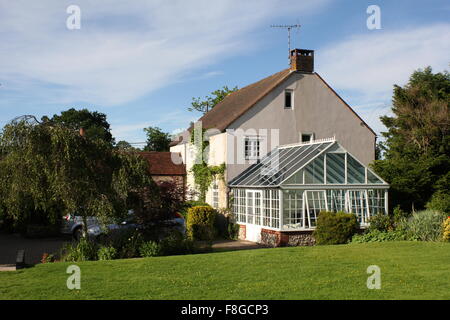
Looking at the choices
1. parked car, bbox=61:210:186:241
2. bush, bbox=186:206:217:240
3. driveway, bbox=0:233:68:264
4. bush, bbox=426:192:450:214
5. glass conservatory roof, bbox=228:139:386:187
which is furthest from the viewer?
bush, bbox=426:192:450:214

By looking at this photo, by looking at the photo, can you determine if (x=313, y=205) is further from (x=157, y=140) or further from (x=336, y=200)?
(x=157, y=140)

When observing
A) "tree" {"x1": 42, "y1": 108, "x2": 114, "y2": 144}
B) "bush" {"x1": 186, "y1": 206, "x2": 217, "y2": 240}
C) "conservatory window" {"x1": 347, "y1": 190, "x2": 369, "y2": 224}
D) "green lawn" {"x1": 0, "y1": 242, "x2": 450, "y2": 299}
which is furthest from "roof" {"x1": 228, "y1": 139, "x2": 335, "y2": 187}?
"tree" {"x1": 42, "y1": 108, "x2": 114, "y2": 144}

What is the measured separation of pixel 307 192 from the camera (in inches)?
745

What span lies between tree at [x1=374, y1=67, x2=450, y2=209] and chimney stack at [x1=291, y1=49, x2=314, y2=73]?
605 centimetres

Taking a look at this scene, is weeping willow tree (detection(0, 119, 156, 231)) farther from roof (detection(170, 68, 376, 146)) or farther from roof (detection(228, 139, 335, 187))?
roof (detection(170, 68, 376, 146))

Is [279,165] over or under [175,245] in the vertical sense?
over

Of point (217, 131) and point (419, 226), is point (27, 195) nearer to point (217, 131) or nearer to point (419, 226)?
point (217, 131)

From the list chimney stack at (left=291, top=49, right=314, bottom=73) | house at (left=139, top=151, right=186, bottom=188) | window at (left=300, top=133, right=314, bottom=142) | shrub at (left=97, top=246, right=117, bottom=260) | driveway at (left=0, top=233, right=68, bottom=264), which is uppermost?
chimney stack at (left=291, top=49, right=314, bottom=73)

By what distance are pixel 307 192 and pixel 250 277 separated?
896 cm

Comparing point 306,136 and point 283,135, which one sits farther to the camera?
point 306,136

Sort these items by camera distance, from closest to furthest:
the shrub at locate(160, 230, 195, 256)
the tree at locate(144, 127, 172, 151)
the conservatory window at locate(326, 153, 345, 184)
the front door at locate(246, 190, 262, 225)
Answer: the shrub at locate(160, 230, 195, 256)
the conservatory window at locate(326, 153, 345, 184)
the front door at locate(246, 190, 262, 225)
the tree at locate(144, 127, 172, 151)

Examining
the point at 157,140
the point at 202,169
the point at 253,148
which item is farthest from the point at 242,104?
the point at 157,140

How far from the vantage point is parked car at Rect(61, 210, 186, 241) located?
15109 mm

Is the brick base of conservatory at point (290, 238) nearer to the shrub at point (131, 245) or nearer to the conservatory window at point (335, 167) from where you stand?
the conservatory window at point (335, 167)
